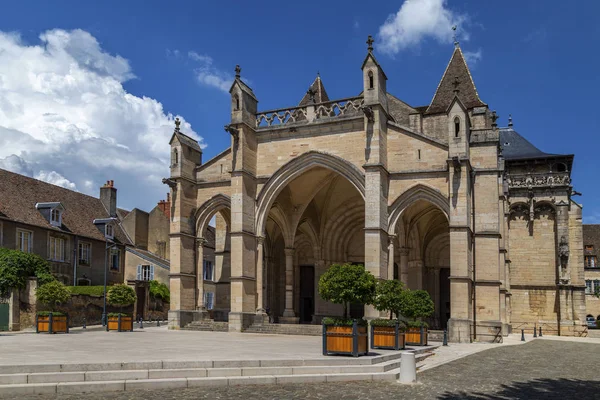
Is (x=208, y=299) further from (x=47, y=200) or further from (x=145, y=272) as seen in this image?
(x=47, y=200)

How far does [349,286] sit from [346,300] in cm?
36

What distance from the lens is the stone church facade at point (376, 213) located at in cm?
2216

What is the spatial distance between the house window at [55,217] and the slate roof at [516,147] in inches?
1003

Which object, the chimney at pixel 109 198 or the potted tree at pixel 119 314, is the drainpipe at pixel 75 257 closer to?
the chimney at pixel 109 198

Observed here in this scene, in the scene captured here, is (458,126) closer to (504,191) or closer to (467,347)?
(467,347)

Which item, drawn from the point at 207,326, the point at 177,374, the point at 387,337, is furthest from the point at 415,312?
the point at 207,326

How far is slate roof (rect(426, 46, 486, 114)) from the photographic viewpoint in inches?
1144

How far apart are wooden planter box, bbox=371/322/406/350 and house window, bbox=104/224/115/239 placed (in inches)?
913

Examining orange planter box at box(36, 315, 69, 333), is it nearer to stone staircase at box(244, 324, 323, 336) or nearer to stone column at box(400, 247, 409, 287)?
stone staircase at box(244, 324, 323, 336)

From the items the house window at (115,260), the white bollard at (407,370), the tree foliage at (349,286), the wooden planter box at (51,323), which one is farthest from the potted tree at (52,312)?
the white bollard at (407,370)

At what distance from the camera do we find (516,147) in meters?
38.3

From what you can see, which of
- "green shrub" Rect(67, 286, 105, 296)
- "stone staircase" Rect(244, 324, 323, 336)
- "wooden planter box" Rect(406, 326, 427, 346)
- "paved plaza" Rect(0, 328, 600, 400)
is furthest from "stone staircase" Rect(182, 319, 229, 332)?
"paved plaza" Rect(0, 328, 600, 400)

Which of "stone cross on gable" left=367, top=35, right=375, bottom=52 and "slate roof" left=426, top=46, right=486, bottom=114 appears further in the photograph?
"slate roof" left=426, top=46, right=486, bottom=114

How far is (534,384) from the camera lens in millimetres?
10977
